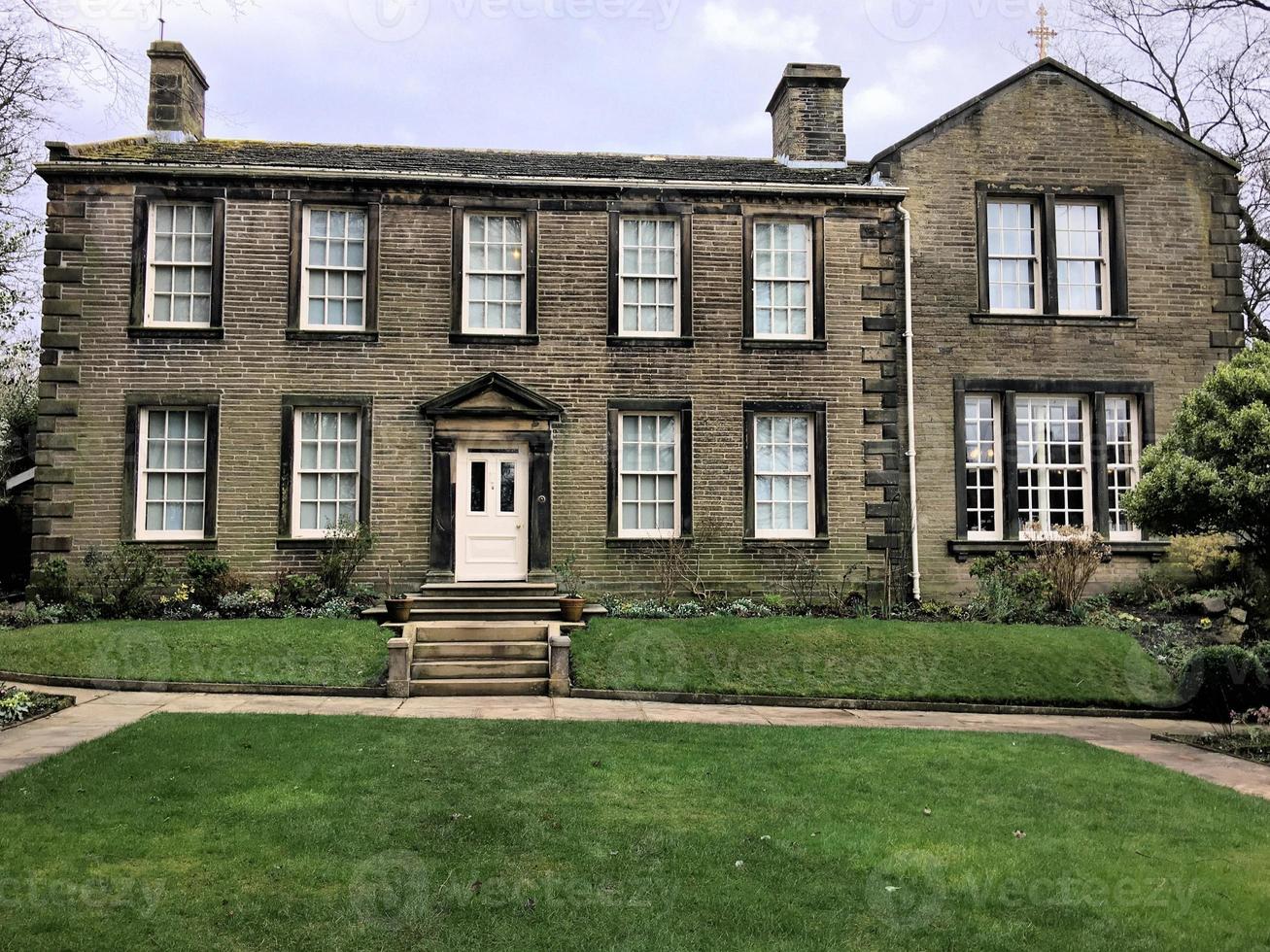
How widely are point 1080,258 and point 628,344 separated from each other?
27.9ft

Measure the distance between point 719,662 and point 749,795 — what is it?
5.57 meters

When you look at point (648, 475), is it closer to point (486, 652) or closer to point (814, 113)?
point (486, 652)

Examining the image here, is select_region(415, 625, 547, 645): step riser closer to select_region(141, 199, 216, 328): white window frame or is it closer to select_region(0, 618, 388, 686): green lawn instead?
select_region(0, 618, 388, 686): green lawn

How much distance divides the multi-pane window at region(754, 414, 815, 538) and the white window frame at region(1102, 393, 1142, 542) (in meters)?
5.49

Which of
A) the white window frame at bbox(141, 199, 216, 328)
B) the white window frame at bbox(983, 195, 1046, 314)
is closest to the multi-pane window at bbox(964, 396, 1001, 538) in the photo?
the white window frame at bbox(983, 195, 1046, 314)

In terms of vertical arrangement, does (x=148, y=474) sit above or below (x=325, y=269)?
below

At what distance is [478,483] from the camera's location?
1603cm

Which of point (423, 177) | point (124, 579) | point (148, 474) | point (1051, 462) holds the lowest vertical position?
point (124, 579)

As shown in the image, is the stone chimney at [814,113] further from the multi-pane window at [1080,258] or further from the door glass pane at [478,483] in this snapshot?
the door glass pane at [478,483]

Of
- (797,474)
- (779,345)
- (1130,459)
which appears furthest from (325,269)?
(1130,459)

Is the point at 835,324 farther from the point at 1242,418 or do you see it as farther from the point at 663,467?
the point at 1242,418

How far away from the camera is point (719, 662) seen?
12539 millimetres

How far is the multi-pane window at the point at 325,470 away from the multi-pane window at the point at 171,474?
5.02ft

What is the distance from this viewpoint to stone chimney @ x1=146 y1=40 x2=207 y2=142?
17.8 metres
